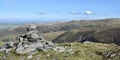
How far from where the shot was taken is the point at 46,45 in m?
64.8

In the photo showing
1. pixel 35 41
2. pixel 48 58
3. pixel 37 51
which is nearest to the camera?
pixel 48 58

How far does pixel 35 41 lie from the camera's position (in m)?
67.2

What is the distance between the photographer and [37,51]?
61781 millimetres

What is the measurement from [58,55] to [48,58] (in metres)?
2.47

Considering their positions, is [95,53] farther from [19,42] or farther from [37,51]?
[19,42]

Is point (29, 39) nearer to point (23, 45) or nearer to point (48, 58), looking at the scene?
point (23, 45)

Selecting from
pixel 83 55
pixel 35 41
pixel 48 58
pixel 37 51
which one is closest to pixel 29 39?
pixel 35 41

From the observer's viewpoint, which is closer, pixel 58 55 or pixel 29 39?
pixel 58 55

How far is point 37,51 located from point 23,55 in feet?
11.6

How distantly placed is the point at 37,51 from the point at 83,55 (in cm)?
1124

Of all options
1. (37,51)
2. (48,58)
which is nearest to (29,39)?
(37,51)

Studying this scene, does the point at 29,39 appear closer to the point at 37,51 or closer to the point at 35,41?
the point at 35,41

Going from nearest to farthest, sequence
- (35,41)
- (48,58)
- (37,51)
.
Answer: (48,58)
(37,51)
(35,41)

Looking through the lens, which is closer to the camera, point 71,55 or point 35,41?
point 71,55
